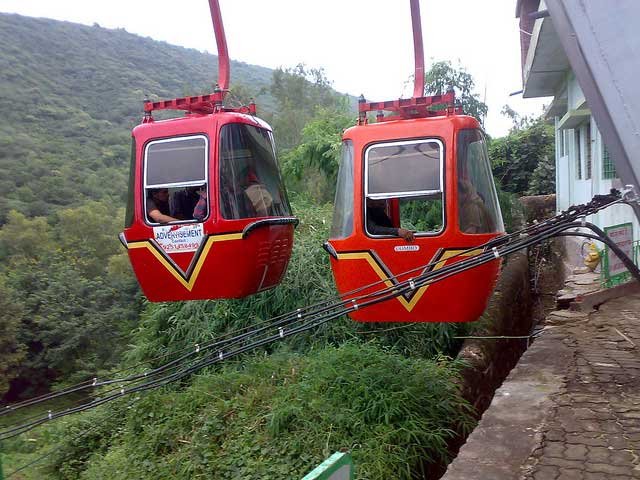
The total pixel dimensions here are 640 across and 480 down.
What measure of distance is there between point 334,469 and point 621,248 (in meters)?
5.83

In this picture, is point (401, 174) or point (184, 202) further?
point (184, 202)

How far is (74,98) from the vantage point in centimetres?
4422

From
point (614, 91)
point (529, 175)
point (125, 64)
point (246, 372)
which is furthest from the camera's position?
point (125, 64)

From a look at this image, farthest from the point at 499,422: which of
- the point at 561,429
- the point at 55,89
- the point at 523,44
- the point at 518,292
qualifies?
the point at 55,89

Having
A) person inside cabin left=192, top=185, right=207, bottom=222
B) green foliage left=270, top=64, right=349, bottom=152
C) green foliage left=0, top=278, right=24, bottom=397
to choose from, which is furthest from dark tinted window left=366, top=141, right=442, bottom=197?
green foliage left=270, top=64, right=349, bottom=152

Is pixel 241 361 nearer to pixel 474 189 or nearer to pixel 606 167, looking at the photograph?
pixel 474 189

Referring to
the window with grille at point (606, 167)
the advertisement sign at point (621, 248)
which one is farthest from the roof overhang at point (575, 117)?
the advertisement sign at point (621, 248)

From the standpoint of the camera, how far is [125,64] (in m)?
53.9

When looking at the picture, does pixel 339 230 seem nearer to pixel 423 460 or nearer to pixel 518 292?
pixel 423 460

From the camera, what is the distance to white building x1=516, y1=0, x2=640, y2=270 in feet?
26.3

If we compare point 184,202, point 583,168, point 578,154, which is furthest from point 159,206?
point 578,154

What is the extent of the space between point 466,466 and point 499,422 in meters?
0.60

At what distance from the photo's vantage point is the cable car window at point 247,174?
158 inches

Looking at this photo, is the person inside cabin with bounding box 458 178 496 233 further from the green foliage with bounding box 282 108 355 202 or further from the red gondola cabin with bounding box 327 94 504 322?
the green foliage with bounding box 282 108 355 202
